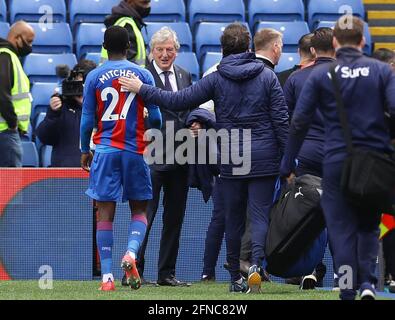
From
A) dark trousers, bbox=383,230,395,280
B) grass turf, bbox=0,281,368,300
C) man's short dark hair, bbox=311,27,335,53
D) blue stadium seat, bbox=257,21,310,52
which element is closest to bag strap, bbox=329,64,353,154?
grass turf, bbox=0,281,368,300

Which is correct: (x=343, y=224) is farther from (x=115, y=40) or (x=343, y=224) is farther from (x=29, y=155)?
(x=29, y=155)

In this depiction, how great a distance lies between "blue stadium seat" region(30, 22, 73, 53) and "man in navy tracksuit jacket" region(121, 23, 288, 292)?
5.44 meters

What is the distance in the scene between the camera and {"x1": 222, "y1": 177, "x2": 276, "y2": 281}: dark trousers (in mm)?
8836

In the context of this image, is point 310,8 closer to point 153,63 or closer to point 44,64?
point 44,64

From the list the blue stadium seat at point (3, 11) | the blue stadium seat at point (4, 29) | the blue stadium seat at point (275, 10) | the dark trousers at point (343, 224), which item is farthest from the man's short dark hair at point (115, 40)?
the blue stadium seat at point (275, 10)

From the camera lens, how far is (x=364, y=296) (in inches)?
290

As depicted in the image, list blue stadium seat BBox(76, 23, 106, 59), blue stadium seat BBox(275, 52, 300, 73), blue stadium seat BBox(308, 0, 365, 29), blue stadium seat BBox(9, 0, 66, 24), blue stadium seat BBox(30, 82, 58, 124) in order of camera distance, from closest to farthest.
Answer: blue stadium seat BBox(30, 82, 58, 124)
blue stadium seat BBox(275, 52, 300, 73)
blue stadium seat BBox(76, 23, 106, 59)
blue stadium seat BBox(9, 0, 66, 24)
blue stadium seat BBox(308, 0, 365, 29)

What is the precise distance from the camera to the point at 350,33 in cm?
744

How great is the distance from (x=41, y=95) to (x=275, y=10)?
3.36 metres


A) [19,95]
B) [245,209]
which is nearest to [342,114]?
[245,209]

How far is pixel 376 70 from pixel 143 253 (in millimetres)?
3313

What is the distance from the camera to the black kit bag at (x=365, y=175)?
718 centimetres

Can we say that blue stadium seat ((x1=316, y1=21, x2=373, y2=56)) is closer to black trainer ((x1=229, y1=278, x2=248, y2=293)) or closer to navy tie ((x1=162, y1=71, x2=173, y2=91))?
navy tie ((x1=162, y1=71, x2=173, y2=91))
